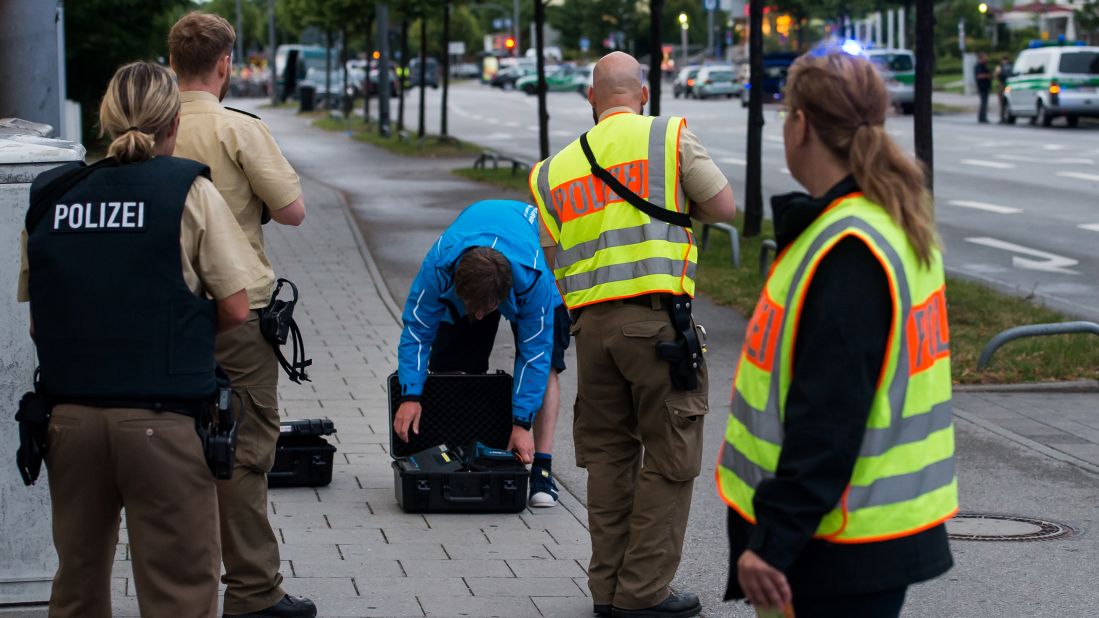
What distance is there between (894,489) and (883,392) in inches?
6.9

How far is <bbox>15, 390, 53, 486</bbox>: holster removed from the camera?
375 centimetres

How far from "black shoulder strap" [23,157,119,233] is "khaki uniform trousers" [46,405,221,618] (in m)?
0.44

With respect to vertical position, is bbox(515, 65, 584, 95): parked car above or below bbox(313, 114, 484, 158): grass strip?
above

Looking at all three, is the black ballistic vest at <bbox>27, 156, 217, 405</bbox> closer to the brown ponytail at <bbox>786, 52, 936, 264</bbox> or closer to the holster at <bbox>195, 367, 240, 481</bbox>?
the holster at <bbox>195, 367, 240, 481</bbox>

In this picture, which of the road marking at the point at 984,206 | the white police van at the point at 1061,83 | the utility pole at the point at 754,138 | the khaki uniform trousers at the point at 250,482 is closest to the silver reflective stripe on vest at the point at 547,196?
the khaki uniform trousers at the point at 250,482

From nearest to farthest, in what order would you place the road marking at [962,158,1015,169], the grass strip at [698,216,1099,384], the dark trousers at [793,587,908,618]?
the dark trousers at [793,587,908,618], the grass strip at [698,216,1099,384], the road marking at [962,158,1015,169]

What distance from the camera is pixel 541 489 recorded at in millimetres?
6680

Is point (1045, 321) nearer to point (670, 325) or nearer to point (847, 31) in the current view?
point (670, 325)

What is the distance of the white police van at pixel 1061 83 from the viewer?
36906mm

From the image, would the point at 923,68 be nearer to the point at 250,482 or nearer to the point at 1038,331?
the point at 1038,331

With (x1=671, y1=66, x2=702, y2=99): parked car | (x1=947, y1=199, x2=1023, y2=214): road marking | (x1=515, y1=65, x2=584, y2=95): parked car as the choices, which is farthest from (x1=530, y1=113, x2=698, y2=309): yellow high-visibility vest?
(x1=515, y1=65, x2=584, y2=95): parked car

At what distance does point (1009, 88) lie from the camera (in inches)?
1540

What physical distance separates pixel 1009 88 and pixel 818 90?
3808 cm

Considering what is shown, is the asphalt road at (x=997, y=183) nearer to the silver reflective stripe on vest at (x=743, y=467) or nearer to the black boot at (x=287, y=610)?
the silver reflective stripe on vest at (x=743, y=467)
